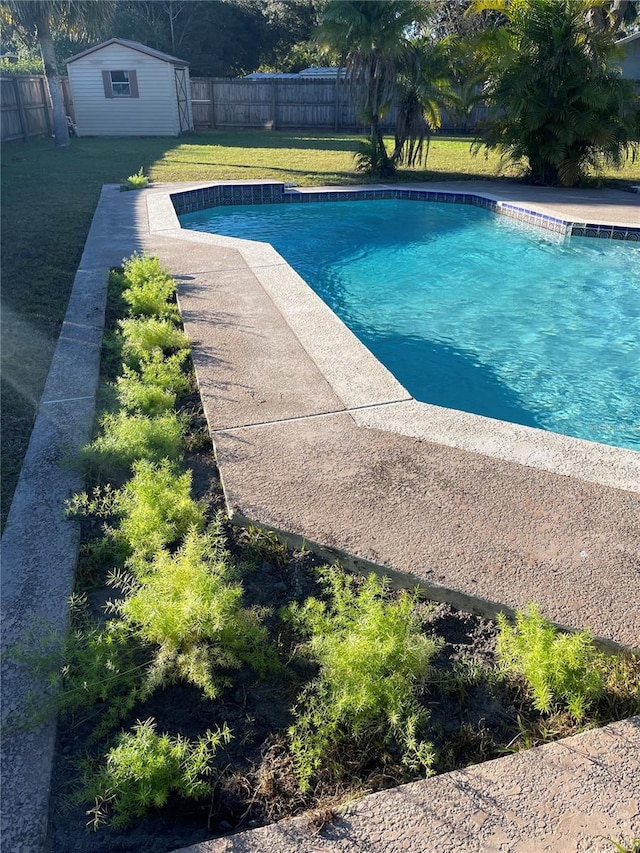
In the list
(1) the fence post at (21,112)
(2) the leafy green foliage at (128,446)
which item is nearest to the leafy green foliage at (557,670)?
(2) the leafy green foliage at (128,446)

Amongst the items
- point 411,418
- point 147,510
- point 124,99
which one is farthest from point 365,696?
point 124,99

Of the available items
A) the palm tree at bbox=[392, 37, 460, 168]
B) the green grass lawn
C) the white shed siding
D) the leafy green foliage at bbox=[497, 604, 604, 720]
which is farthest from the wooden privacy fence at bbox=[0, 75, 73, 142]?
the leafy green foliage at bbox=[497, 604, 604, 720]

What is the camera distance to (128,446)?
322 cm

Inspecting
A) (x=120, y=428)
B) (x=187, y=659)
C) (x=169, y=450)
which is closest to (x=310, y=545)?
(x=187, y=659)

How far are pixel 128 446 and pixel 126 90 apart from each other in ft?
75.9

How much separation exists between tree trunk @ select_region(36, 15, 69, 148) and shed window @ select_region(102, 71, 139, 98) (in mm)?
3470

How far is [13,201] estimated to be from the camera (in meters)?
10.9

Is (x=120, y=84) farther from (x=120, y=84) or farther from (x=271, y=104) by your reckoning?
(x=271, y=104)

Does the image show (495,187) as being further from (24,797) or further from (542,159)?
(24,797)

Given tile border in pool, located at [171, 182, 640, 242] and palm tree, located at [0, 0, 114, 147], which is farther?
palm tree, located at [0, 0, 114, 147]

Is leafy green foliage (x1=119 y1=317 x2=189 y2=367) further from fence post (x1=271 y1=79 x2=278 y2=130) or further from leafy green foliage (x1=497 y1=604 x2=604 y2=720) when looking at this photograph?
fence post (x1=271 y1=79 x2=278 y2=130)

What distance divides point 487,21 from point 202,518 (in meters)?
33.8

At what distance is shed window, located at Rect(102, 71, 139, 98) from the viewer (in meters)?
21.7

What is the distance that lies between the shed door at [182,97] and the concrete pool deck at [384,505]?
835 inches
